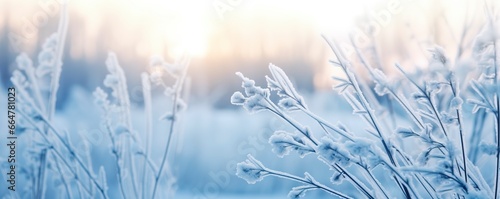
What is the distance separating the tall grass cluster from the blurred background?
0.13 ft

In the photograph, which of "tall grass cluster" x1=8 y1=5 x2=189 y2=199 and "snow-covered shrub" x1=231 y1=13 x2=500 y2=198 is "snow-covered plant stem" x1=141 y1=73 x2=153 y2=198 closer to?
"tall grass cluster" x1=8 y1=5 x2=189 y2=199

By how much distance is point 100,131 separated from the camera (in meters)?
1.55

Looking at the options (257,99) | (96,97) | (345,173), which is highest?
(96,97)

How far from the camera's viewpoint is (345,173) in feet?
3.43

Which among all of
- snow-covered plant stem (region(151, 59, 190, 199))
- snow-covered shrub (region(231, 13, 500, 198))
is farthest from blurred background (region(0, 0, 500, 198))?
snow-covered shrub (region(231, 13, 500, 198))

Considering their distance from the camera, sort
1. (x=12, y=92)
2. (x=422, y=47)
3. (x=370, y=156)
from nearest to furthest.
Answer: (x=370, y=156) → (x=422, y=47) → (x=12, y=92)

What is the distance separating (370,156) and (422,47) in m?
0.60

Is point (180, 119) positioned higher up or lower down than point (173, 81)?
lower down

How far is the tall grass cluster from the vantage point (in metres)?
1.45

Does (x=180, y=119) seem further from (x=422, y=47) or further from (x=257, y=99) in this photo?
(x=422, y=47)

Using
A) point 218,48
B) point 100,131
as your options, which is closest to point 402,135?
point 218,48

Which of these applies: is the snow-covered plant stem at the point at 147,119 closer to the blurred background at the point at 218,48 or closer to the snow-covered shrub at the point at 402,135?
the blurred background at the point at 218,48

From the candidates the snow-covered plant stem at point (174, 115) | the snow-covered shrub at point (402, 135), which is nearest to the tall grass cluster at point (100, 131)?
the snow-covered plant stem at point (174, 115)

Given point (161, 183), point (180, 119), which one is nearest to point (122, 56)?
point (180, 119)
